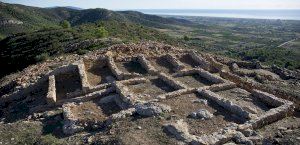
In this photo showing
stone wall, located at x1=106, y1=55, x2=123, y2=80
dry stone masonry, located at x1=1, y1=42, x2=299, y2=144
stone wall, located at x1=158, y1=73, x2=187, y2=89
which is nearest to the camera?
dry stone masonry, located at x1=1, y1=42, x2=299, y2=144

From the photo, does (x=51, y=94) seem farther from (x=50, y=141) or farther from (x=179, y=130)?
(x=179, y=130)

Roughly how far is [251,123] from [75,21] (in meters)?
95.9

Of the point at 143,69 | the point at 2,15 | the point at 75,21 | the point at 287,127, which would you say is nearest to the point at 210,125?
the point at 287,127

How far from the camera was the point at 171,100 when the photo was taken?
15805 millimetres

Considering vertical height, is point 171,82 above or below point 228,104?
below

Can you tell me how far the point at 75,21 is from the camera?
339 feet

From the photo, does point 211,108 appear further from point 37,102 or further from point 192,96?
point 37,102

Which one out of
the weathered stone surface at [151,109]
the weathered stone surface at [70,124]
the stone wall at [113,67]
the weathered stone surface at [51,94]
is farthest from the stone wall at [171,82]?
the weathered stone surface at [51,94]

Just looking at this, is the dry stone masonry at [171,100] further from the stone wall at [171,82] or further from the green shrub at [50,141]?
the green shrub at [50,141]

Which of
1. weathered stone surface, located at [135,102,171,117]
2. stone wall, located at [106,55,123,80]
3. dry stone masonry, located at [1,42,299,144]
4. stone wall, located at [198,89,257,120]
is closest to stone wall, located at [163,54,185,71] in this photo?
dry stone masonry, located at [1,42,299,144]

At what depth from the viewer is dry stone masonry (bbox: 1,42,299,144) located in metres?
13.0

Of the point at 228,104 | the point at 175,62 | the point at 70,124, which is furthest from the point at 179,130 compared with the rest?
the point at 175,62

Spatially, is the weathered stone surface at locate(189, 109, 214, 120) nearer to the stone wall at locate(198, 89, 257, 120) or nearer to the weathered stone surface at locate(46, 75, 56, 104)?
the stone wall at locate(198, 89, 257, 120)

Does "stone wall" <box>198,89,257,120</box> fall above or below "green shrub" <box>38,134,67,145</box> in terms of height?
above
